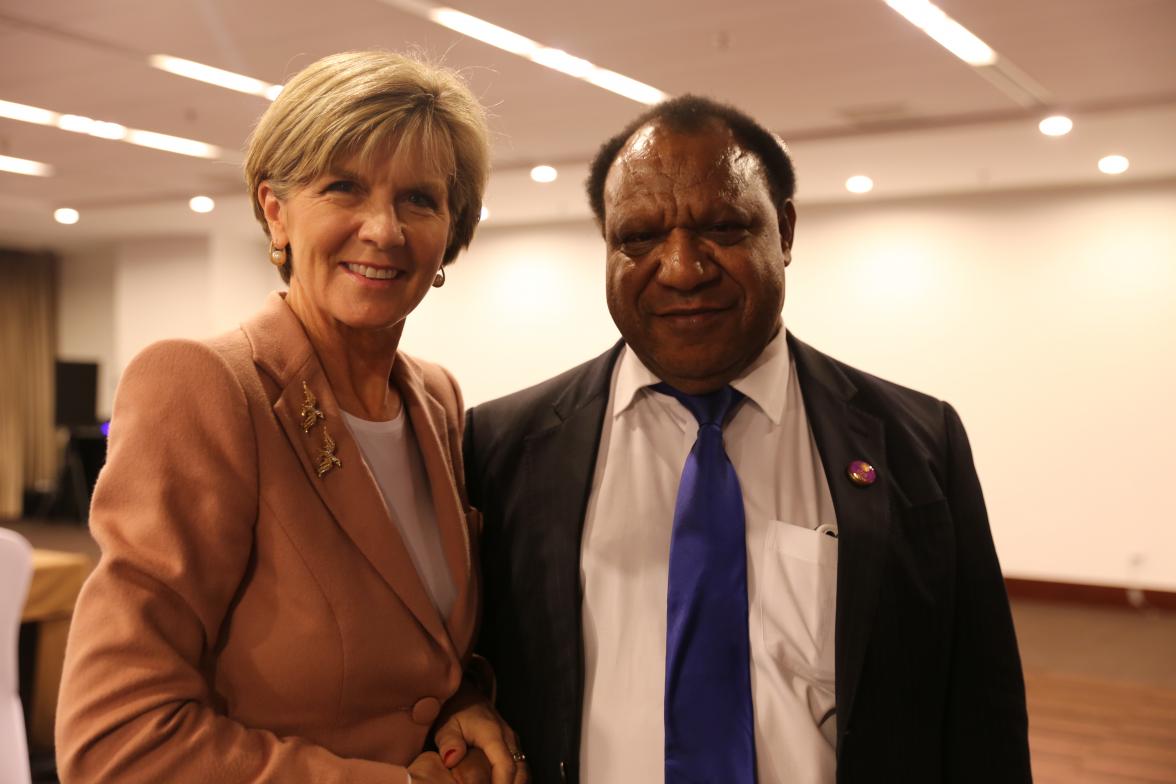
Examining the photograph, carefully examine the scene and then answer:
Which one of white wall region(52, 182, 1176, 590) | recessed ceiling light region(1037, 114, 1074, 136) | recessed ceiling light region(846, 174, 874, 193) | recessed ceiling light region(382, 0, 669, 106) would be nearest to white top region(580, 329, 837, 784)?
recessed ceiling light region(382, 0, 669, 106)

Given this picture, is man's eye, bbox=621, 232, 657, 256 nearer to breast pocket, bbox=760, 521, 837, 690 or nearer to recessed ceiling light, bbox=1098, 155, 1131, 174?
breast pocket, bbox=760, 521, 837, 690

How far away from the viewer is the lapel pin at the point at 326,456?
1482 millimetres

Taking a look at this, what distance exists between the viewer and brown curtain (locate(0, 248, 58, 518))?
1346 cm

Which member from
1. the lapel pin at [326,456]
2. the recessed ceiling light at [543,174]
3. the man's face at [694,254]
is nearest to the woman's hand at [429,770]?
the lapel pin at [326,456]

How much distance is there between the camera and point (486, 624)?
181cm

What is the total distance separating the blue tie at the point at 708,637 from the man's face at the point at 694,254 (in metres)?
0.18

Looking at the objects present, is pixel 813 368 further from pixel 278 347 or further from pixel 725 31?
pixel 725 31

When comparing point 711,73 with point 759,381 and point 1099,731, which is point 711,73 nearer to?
point 1099,731

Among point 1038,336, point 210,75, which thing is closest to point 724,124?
point 210,75

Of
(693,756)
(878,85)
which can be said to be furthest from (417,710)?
(878,85)

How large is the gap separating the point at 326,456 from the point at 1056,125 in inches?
262

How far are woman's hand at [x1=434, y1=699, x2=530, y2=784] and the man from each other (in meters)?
0.06

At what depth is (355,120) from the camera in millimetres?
1522

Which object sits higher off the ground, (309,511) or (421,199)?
(421,199)
